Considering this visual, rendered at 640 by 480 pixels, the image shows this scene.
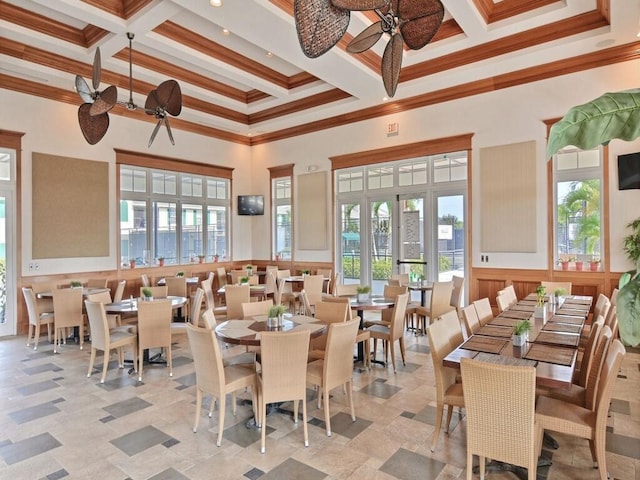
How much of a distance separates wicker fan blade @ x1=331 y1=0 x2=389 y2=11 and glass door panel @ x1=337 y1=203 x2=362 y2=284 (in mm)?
6977

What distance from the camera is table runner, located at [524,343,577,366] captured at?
267 centimetres

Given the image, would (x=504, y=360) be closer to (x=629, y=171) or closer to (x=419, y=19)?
(x=419, y=19)

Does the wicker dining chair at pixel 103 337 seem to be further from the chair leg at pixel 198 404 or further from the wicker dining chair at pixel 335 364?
the wicker dining chair at pixel 335 364

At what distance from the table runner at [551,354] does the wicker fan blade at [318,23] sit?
2483mm

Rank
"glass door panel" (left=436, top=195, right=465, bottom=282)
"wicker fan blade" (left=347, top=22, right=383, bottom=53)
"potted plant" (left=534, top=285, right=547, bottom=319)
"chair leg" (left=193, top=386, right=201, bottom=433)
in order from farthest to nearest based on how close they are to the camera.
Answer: "glass door panel" (left=436, top=195, right=465, bottom=282) < "potted plant" (left=534, top=285, right=547, bottom=319) < "chair leg" (left=193, top=386, right=201, bottom=433) < "wicker fan blade" (left=347, top=22, right=383, bottom=53)

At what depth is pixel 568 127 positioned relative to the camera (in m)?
1.07

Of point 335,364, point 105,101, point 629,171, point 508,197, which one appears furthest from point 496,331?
point 105,101

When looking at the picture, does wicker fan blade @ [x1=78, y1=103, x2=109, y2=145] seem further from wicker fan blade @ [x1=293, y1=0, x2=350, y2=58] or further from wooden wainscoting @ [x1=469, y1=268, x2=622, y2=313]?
wooden wainscoting @ [x1=469, y1=268, x2=622, y2=313]

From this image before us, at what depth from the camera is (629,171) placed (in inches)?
229

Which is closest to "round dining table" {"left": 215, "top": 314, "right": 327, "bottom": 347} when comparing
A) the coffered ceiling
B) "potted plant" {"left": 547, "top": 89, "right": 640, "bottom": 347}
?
"potted plant" {"left": 547, "top": 89, "right": 640, "bottom": 347}

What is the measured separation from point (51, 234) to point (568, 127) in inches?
Answer: 324

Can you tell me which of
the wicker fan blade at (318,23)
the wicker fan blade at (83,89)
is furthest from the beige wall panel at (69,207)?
the wicker fan blade at (318,23)

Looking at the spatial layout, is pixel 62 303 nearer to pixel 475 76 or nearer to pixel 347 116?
pixel 347 116

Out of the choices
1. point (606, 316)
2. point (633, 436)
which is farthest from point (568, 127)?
point (606, 316)
